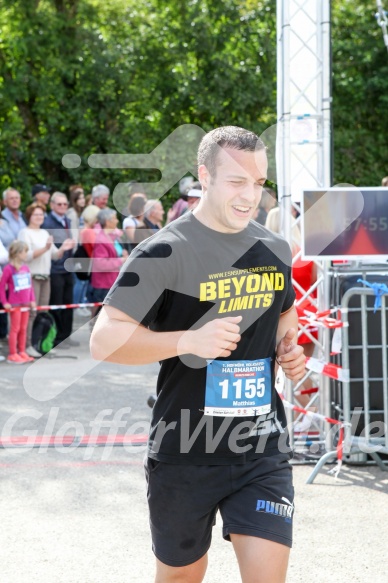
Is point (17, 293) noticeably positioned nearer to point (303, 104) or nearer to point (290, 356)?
point (303, 104)

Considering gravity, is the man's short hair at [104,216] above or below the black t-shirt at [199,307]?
above

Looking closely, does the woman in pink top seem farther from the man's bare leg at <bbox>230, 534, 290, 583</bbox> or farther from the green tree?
the green tree

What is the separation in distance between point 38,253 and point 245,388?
8.13 metres

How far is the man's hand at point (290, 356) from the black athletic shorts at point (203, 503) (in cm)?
33

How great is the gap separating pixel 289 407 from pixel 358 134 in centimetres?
1970

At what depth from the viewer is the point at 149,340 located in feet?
9.77

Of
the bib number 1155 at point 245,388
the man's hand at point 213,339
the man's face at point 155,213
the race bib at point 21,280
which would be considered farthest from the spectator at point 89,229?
the man's hand at point 213,339

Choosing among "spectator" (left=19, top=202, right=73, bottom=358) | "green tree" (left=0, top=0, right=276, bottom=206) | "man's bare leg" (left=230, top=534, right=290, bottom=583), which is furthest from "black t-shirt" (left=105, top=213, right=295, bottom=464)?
"green tree" (left=0, top=0, right=276, bottom=206)

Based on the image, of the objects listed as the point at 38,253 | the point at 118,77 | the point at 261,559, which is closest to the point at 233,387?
the point at 261,559

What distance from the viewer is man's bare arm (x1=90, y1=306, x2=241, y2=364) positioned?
2881 mm

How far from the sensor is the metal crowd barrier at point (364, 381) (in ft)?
20.5

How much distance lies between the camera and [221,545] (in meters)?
4.86

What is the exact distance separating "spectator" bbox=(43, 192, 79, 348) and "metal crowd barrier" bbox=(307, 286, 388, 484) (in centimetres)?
592

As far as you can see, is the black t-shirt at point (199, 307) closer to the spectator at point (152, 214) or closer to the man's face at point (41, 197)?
the spectator at point (152, 214)
